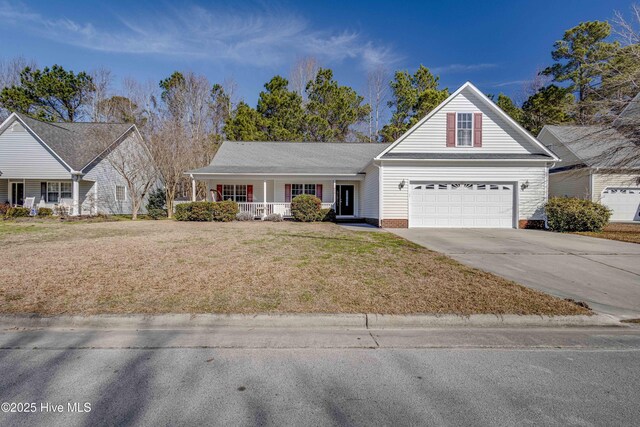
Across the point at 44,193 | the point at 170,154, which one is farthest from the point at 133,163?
the point at 44,193

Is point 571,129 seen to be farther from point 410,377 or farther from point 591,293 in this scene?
point 410,377

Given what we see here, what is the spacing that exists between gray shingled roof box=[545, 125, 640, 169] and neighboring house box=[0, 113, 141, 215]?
25.8 metres

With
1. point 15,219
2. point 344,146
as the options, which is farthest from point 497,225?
point 15,219

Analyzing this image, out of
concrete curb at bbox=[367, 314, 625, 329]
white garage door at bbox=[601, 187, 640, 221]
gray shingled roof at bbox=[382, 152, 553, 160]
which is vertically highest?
gray shingled roof at bbox=[382, 152, 553, 160]

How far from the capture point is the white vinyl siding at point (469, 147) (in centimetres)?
1473

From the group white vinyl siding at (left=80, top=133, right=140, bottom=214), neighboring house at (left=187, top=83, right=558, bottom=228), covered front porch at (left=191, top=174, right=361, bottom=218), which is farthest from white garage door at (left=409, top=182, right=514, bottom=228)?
white vinyl siding at (left=80, top=133, right=140, bottom=214)

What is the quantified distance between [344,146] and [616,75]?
47.6 ft

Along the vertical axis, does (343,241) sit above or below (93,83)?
below

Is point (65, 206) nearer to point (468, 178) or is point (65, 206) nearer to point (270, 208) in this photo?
point (270, 208)

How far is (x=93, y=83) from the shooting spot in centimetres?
3403

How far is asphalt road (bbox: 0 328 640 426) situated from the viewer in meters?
2.37

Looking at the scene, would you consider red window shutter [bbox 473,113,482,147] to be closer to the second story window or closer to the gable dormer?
the gable dormer

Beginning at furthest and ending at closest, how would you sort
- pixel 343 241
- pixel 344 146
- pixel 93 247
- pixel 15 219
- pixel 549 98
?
pixel 549 98
pixel 344 146
pixel 15 219
pixel 343 241
pixel 93 247

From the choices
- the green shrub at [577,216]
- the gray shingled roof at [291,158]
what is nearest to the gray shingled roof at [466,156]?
the green shrub at [577,216]
